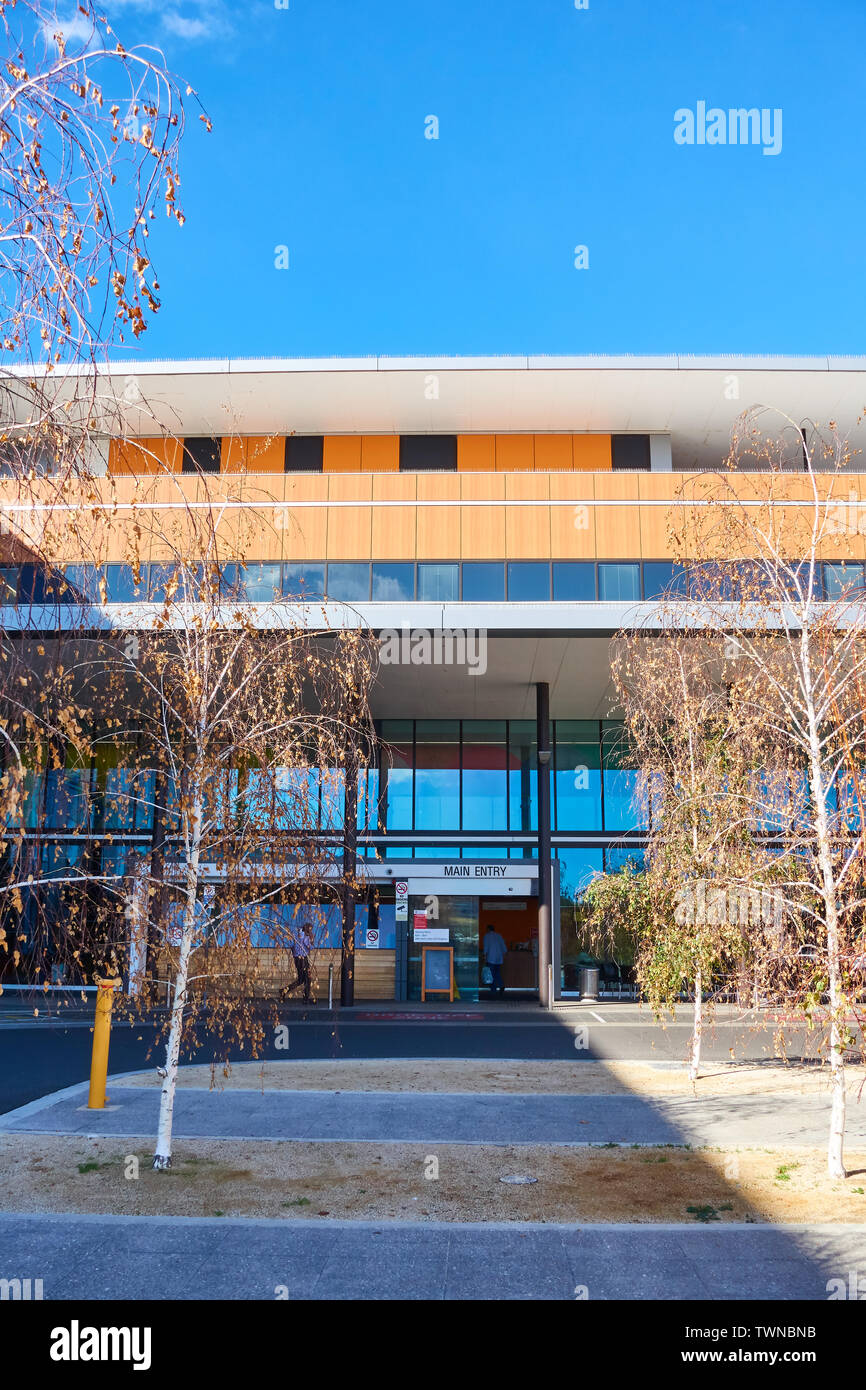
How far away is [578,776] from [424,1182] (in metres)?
18.7

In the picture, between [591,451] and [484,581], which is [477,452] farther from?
[484,581]

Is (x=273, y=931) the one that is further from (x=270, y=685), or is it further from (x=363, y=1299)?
(x=363, y=1299)

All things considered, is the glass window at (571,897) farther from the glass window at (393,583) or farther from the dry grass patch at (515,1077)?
the dry grass patch at (515,1077)

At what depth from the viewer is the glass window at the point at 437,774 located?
2592 cm

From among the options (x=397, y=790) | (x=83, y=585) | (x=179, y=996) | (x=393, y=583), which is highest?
(x=393, y=583)

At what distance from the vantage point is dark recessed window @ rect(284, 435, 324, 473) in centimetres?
2681

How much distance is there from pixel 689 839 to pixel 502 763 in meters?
13.8

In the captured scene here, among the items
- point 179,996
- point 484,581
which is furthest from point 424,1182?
point 484,581

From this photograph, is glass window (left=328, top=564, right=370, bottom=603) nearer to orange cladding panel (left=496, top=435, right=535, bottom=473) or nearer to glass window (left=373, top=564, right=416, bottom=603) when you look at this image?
glass window (left=373, top=564, right=416, bottom=603)

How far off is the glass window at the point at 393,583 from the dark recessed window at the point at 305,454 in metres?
6.44

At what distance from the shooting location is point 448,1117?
1071 cm

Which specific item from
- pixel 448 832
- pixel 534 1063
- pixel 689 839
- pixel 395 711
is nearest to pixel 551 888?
pixel 448 832

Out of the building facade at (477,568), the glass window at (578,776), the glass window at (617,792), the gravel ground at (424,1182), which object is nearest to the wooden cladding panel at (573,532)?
the building facade at (477,568)

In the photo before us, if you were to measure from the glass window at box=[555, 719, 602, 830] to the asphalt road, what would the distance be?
19.7 feet
